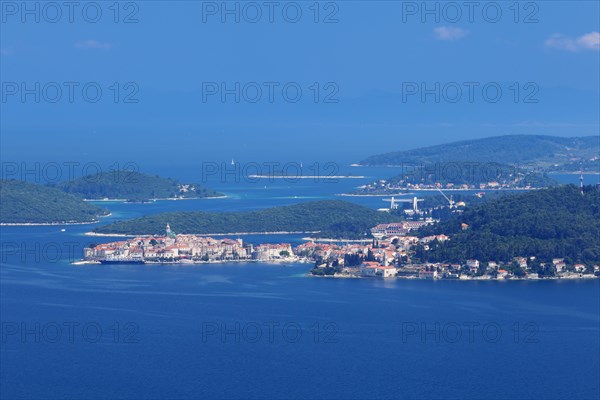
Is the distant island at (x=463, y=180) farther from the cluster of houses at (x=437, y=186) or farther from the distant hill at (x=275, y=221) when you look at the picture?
the distant hill at (x=275, y=221)

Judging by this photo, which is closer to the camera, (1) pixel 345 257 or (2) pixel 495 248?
(2) pixel 495 248

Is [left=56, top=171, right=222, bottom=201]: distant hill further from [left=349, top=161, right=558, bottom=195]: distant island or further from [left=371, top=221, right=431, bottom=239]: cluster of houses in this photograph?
[left=371, top=221, right=431, bottom=239]: cluster of houses

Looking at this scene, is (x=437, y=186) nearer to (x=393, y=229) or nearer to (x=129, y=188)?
(x=129, y=188)

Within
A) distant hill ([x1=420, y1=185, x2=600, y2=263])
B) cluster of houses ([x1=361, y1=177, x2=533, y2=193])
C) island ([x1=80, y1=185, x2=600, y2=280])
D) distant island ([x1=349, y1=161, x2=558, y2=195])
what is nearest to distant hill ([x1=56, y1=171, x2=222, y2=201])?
distant island ([x1=349, y1=161, x2=558, y2=195])

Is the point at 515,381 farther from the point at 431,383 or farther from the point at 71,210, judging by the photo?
the point at 71,210

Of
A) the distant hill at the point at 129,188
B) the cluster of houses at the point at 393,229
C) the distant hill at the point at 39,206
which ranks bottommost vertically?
the cluster of houses at the point at 393,229

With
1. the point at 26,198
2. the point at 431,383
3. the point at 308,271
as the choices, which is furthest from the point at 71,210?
the point at 431,383

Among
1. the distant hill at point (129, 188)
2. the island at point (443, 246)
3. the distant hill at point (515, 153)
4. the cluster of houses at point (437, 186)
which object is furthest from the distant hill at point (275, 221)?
the distant hill at point (515, 153)

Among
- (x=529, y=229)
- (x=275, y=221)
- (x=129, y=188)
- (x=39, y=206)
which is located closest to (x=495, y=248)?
(x=529, y=229)
